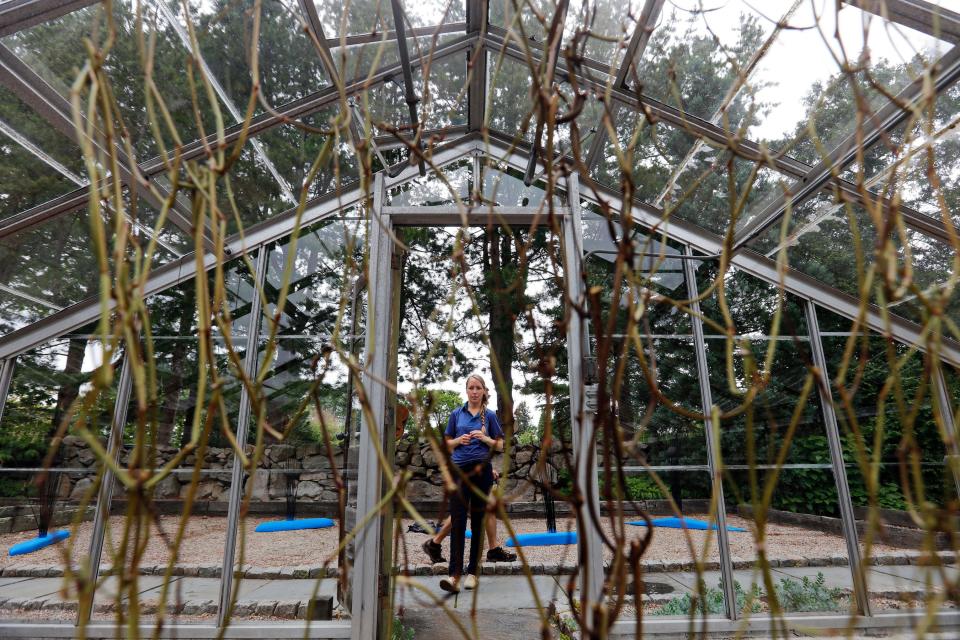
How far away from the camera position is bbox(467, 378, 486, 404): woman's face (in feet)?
14.2

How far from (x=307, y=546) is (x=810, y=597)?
4.49m

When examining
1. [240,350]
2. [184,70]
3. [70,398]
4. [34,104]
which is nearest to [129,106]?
[184,70]

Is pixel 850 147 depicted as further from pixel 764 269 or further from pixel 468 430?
pixel 468 430

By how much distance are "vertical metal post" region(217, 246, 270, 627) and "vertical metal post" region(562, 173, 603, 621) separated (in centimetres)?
191

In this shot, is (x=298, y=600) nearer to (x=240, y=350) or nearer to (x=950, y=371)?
(x=240, y=350)

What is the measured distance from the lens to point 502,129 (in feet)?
14.2

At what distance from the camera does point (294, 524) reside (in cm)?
578

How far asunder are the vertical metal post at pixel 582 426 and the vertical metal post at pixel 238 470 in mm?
1912

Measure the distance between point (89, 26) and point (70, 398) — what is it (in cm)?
318

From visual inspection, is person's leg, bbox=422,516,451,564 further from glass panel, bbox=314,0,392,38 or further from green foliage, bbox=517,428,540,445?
green foliage, bbox=517,428,540,445

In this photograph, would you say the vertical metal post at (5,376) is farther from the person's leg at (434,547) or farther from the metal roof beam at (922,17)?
the metal roof beam at (922,17)

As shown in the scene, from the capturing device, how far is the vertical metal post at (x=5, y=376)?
4289mm

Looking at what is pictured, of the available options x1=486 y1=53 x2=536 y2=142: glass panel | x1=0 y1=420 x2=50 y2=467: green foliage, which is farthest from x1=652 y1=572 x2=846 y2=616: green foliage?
x1=0 y1=420 x2=50 y2=467: green foliage

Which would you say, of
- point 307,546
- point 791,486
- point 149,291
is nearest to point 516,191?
point 149,291
